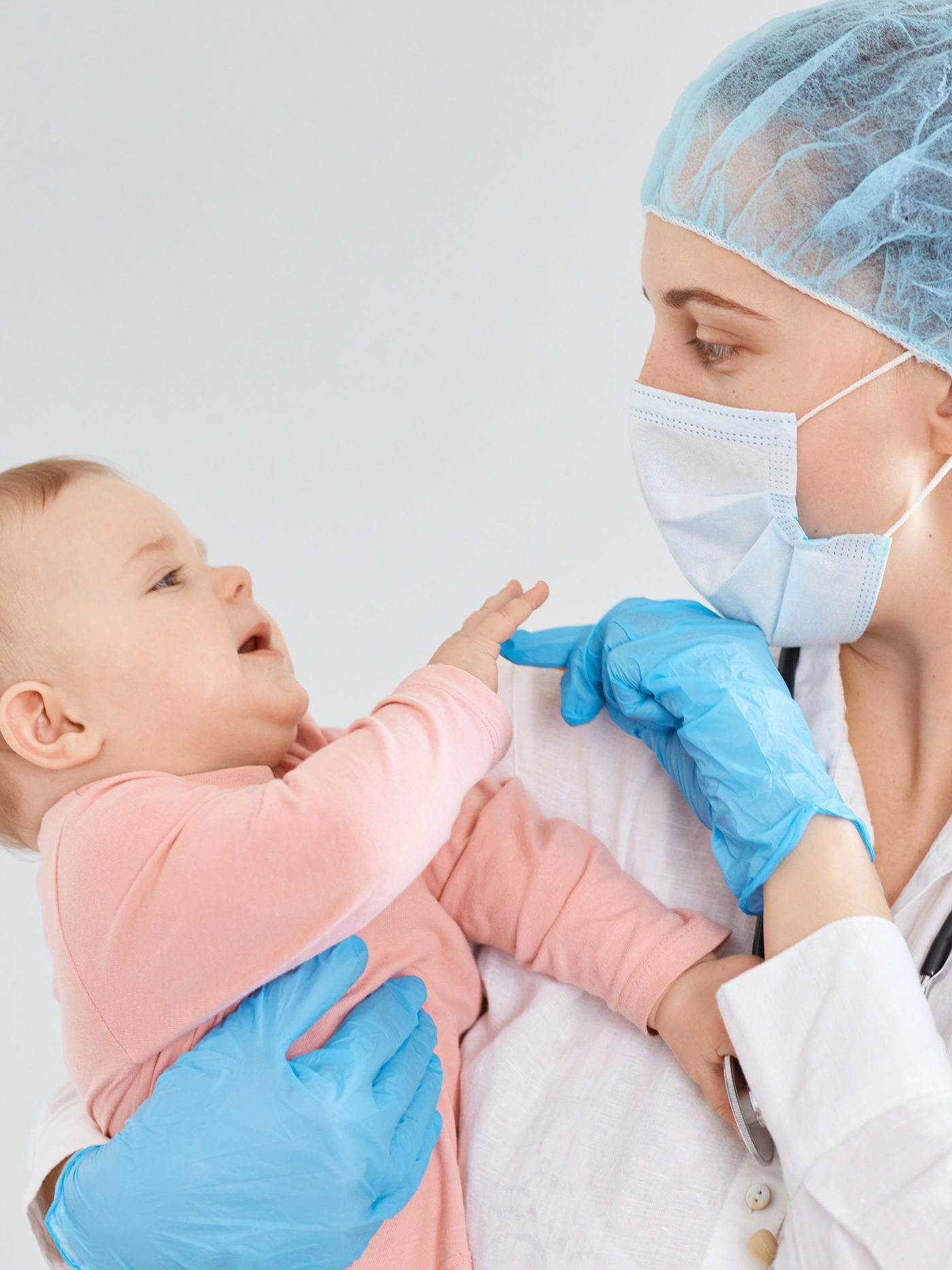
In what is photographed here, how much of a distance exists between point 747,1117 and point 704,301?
106 centimetres

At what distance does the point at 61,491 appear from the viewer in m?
1.67

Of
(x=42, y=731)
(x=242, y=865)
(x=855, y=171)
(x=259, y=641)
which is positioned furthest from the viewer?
(x=259, y=641)

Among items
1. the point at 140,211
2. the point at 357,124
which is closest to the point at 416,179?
the point at 357,124

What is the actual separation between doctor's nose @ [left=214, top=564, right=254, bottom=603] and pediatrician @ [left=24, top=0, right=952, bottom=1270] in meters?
0.54

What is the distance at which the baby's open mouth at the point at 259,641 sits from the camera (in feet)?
5.90

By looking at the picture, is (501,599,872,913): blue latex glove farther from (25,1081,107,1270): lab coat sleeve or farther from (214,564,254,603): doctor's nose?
(25,1081,107,1270): lab coat sleeve

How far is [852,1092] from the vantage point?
4.10 feet

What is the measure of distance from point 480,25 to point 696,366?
1.64m

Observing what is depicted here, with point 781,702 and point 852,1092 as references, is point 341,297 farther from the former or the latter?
point 852,1092

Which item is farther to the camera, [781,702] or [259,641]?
[259,641]

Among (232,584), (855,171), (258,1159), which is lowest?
(258,1159)

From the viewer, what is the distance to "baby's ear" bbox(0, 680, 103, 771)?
60.9 inches

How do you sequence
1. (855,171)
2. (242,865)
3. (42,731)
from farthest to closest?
(42,731) → (855,171) → (242,865)

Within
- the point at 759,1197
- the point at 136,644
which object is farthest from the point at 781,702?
the point at 136,644
